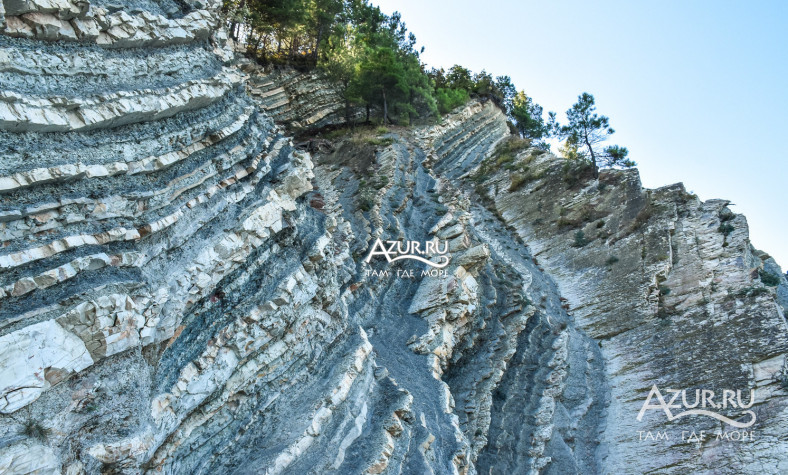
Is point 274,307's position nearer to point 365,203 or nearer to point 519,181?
point 365,203

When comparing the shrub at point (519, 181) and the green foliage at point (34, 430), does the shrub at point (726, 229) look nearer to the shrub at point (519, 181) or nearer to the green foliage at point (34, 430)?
the shrub at point (519, 181)

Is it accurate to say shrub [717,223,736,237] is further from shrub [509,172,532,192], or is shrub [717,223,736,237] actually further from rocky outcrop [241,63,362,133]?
rocky outcrop [241,63,362,133]

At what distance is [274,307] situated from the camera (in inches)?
387

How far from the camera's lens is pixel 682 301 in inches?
688

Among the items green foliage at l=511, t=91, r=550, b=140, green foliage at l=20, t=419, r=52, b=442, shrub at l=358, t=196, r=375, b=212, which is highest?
green foliage at l=511, t=91, r=550, b=140

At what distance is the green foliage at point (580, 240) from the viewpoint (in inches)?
860

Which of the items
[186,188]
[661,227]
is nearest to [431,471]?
[186,188]

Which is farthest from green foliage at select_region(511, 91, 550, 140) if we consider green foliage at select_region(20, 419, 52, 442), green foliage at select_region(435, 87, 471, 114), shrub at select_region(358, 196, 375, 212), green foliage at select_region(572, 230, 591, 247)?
green foliage at select_region(20, 419, 52, 442)

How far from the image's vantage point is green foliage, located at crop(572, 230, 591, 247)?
21844mm

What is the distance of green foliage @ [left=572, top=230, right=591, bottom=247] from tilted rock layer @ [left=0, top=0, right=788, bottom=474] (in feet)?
1.50

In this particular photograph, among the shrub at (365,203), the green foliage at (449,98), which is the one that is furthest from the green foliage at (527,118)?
the shrub at (365,203)

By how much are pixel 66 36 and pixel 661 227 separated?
19.7 meters

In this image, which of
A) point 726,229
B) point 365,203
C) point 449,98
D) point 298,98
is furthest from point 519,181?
point 298,98

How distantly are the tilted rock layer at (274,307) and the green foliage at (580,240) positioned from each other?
46 cm
